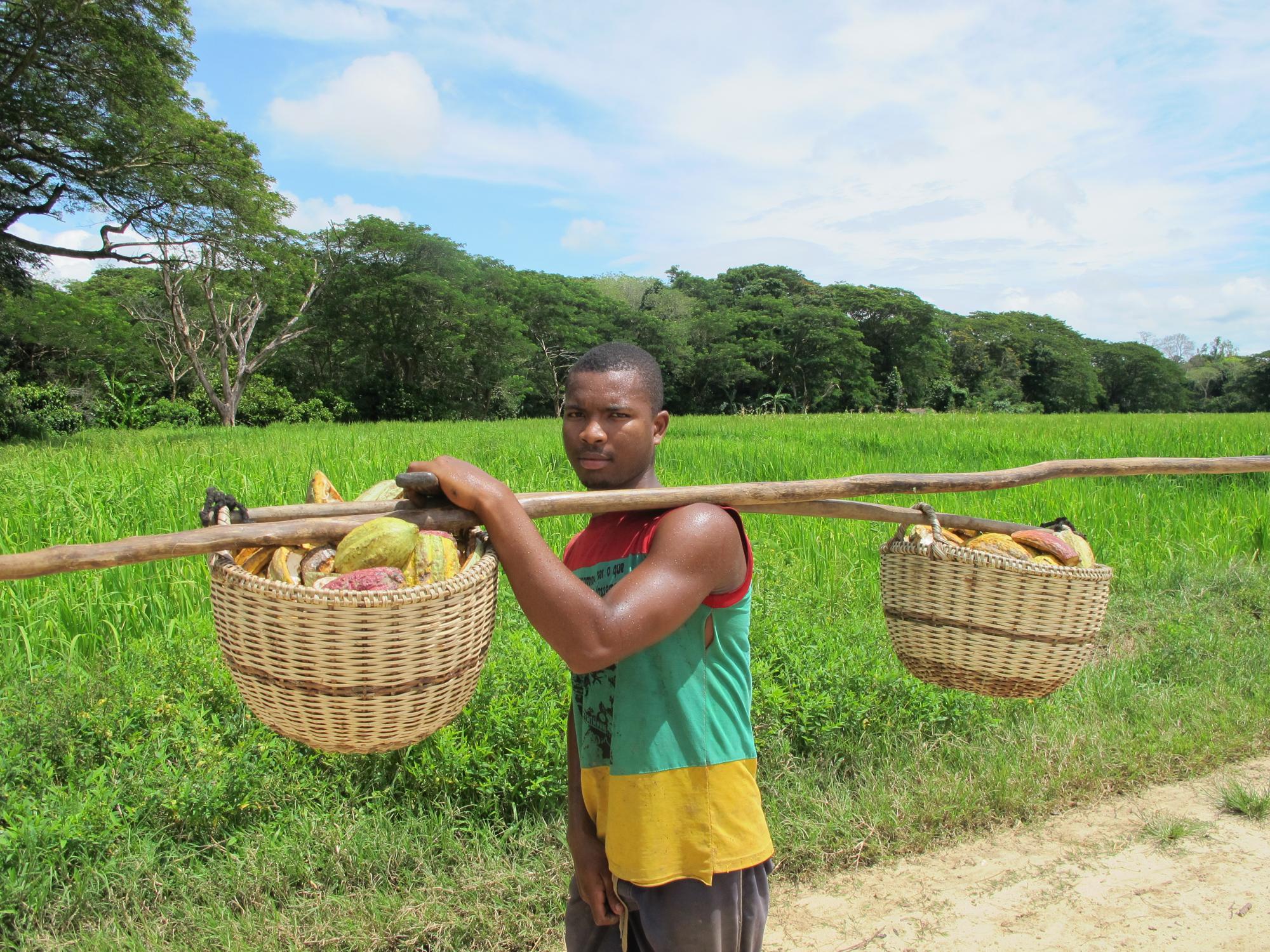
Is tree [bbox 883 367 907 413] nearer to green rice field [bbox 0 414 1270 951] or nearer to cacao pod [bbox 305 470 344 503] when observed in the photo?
green rice field [bbox 0 414 1270 951]

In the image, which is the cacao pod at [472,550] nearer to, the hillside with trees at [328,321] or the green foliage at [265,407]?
the hillside with trees at [328,321]

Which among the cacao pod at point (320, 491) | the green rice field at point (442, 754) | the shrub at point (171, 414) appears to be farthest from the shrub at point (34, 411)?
the cacao pod at point (320, 491)

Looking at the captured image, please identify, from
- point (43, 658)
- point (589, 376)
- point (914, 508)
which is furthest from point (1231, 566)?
point (43, 658)

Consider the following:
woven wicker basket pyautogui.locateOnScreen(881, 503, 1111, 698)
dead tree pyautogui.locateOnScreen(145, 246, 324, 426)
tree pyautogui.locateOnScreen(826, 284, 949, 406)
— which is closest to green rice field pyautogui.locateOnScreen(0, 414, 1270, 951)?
woven wicker basket pyautogui.locateOnScreen(881, 503, 1111, 698)

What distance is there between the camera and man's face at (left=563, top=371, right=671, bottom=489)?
1607 mm

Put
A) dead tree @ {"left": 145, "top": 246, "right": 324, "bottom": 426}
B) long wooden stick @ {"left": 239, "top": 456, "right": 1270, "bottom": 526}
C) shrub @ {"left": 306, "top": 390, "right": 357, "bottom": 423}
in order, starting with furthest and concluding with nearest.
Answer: shrub @ {"left": 306, "top": 390, "right": 357, "bottom": 423} < dead tree @ {"left": 145, "top": 246, "right": 324, "bottom": 426} < long wooden stick @ {"left": 239, "top": 456, "right": 1270, "bottom": 526}

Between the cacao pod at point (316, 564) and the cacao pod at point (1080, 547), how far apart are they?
70.2 inches

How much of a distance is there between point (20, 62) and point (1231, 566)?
17.3m

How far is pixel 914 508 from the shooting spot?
221 cm

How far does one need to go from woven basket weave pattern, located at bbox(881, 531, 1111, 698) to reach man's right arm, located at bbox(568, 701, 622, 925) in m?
1.01

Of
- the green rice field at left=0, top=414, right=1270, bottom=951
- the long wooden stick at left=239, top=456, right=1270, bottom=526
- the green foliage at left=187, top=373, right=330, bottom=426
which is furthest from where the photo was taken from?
the green foliage at left=187, top=373, right=330, bottom=426

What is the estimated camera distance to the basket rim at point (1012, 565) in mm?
2059

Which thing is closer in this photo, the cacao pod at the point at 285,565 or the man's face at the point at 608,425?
the cacao pod at the point at 285,565

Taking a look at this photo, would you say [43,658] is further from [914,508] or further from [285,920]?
[914,508]
